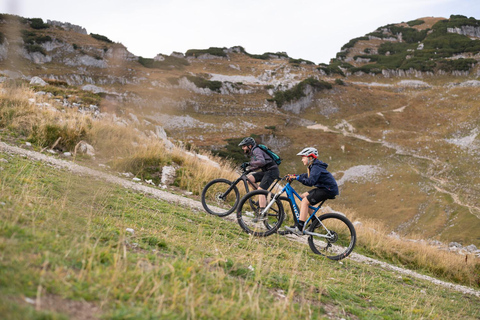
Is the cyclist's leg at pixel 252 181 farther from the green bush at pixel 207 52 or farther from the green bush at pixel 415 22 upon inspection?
the green bush at pixel 415 22

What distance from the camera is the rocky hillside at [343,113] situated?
3869 centimetres

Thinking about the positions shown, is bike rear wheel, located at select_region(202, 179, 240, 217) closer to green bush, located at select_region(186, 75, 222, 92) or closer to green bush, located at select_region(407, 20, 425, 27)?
green bush, located at select_region(186, 75, 222, 92)

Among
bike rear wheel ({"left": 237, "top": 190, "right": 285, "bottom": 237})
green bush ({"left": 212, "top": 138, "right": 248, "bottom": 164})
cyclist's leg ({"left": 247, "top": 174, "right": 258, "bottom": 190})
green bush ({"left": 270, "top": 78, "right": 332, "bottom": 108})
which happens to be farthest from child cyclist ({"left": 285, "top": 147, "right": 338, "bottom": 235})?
green bush ({"left": 270, "top": 78, "right": 332, "bottom": 108})

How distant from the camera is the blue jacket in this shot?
8.14m

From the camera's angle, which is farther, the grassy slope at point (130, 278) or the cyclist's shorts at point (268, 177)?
the cyclist's shorts at point (268, 177)

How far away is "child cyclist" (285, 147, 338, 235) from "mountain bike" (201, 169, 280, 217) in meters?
1.98

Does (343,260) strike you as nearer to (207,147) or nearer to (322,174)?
(322,174)

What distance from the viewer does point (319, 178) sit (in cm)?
838

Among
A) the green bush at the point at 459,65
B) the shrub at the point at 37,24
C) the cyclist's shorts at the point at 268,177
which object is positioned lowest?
the cyclist's shorts at the point at 268,177

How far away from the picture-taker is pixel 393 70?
116125 mm

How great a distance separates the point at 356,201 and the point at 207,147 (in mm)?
23398

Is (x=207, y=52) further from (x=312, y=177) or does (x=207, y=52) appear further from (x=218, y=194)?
(x=312, y=177)

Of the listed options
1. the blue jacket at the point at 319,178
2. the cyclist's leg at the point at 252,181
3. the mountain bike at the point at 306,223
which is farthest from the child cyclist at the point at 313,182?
the cyclist's leg at the point at 252,181

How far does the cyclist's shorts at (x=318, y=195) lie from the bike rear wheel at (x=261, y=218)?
800mm
